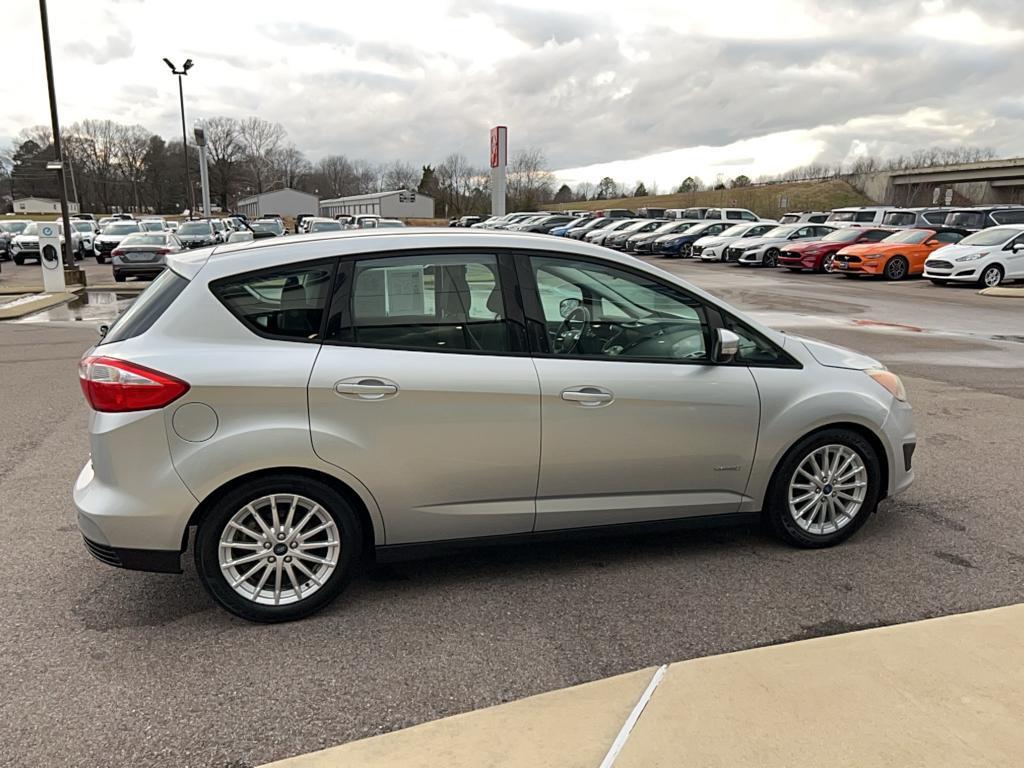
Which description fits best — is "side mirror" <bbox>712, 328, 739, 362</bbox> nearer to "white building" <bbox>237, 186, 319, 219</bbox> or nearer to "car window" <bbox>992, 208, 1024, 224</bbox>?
"car window" <bbox>992, 208, 1024, 224</bbox>

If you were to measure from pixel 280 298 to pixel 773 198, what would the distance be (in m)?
106

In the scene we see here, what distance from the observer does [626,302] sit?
169 inches

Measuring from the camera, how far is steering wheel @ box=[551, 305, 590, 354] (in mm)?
3869

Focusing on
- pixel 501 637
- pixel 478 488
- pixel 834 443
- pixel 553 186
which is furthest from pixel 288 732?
Answer: pixel 553 186

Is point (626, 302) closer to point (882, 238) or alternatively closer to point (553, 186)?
point (882, 238)

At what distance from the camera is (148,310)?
3.56 metres

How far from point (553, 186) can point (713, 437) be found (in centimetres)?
11337

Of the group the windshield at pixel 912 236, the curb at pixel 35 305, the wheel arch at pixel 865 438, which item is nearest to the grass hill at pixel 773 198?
the windshield at pixel 912 236

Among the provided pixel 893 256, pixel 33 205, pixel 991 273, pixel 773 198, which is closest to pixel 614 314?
pixel 991 273

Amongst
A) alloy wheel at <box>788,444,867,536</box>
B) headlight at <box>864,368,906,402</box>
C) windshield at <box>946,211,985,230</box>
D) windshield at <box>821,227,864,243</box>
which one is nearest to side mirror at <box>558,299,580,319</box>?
alloy wheel at <box>788,444,867,536</box>

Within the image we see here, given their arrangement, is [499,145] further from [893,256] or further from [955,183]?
[955,183]

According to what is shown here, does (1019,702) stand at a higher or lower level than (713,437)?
lower

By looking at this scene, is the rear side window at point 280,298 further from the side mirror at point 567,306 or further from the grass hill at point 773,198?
the grass hill at point 773,198

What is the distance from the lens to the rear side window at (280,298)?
3490 millimetres
